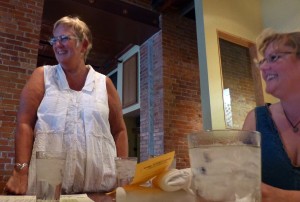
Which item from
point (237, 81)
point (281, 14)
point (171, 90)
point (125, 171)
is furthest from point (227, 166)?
point (171, 90)

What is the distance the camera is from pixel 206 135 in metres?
0.45

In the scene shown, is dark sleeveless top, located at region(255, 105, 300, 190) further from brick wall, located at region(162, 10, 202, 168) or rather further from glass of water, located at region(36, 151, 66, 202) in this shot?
brick wall, located at region(162, 10, 202, 168)

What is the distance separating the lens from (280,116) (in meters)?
1.11

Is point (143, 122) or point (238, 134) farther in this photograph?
point (143, 122)

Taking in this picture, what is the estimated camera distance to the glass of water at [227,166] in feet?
1.37

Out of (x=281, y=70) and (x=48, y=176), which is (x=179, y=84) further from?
(x=48, y=176)

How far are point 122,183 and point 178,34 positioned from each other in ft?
13.9

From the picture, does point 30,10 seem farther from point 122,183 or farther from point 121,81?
point 122,183

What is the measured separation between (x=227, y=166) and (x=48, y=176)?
39cm

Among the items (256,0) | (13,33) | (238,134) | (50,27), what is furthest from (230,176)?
(50,27)

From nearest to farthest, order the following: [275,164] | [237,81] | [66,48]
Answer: [275,164] < [66,48] < [237,81]

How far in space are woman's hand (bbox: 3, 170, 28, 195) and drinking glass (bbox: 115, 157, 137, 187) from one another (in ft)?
1.73

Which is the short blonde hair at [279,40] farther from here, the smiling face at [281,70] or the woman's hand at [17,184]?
the woman's hand at [17,184]

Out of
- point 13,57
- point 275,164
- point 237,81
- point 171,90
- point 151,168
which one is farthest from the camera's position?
point 171,90
